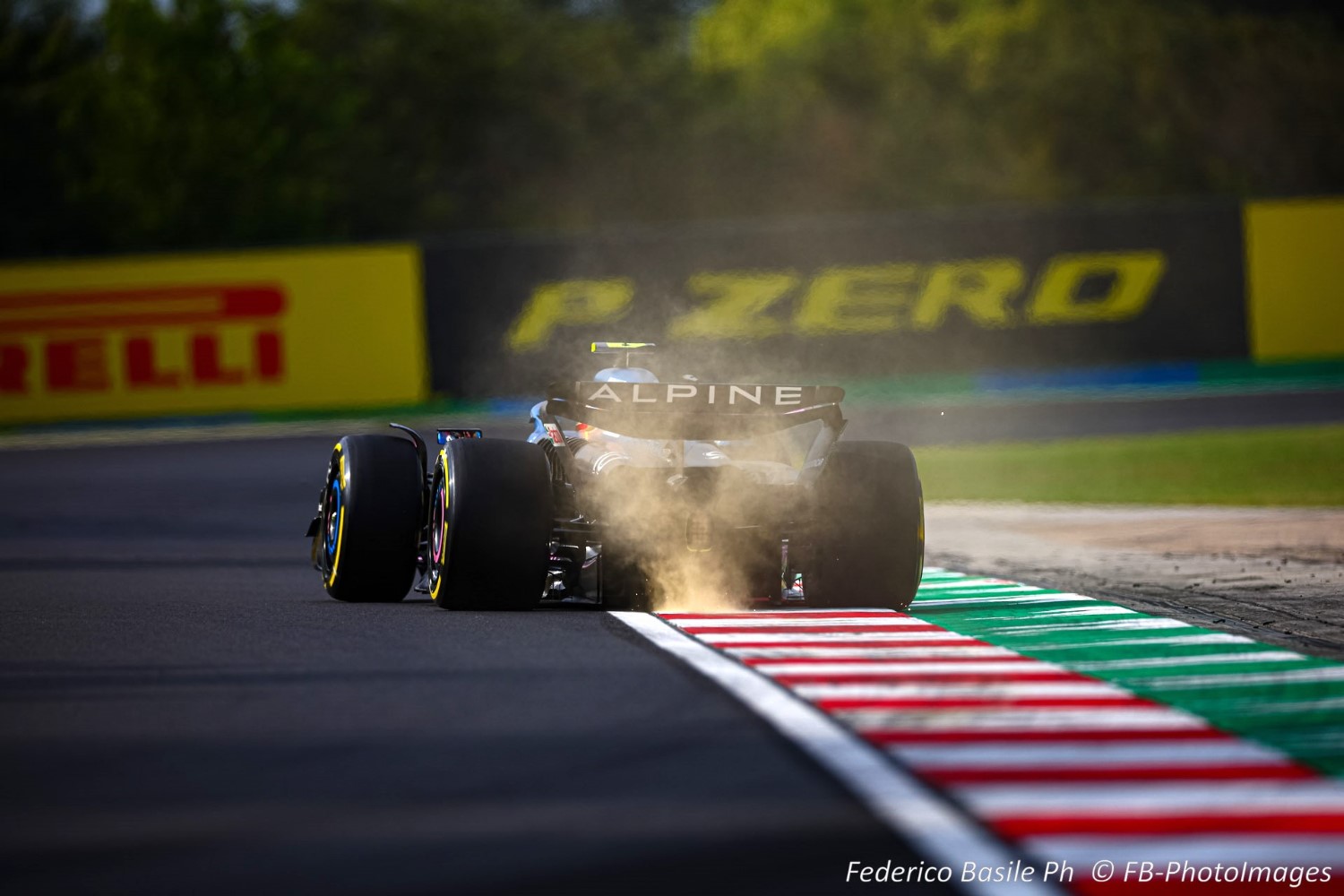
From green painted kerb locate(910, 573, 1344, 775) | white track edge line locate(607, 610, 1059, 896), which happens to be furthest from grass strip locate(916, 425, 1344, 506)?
white track edge line locate(607, 610, 1059, 896)

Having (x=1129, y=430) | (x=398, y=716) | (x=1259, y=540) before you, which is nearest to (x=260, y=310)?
(x=1129, y=430)

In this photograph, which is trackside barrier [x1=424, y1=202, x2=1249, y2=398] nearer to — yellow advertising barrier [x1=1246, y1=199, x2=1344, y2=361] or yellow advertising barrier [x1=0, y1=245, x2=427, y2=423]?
yellow advertising barrier [x1=1246, y1=199, x2=1344, y2=361]

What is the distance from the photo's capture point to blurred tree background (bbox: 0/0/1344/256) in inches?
2003

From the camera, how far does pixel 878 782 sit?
565cm

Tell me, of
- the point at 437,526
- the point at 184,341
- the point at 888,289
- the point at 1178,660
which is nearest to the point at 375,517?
the point at 437,526

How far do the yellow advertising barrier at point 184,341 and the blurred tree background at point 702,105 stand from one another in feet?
60.5

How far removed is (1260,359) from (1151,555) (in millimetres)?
18284

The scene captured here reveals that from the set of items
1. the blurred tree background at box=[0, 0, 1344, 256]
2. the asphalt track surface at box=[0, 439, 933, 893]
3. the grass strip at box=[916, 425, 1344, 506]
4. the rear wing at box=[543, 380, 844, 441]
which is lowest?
the grass strip at box=[916, 425, 1344, 506]

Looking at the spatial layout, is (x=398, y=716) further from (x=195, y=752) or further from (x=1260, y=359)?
(x=1260, y=359)

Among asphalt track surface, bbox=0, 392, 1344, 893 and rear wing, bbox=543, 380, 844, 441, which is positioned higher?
rear wing, bbox=543, 380, 844, 441

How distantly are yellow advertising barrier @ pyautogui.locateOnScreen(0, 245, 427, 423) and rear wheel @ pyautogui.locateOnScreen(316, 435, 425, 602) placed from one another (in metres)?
18.9

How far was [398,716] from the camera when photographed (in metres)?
6.75

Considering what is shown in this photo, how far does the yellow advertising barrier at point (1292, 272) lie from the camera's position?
3011cm

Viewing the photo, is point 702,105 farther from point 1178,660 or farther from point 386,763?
point 386,763
